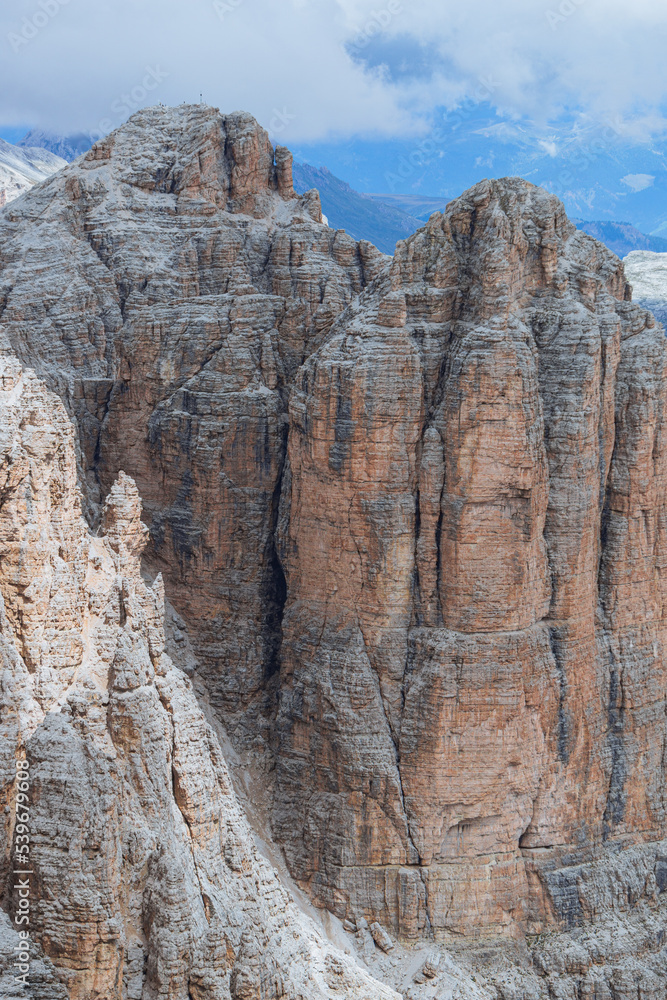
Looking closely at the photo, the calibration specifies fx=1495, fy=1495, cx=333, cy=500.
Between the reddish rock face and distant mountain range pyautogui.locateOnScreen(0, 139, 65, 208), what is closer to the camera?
the reddish rock face

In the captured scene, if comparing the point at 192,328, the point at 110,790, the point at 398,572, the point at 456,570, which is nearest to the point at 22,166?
the point at 192,328

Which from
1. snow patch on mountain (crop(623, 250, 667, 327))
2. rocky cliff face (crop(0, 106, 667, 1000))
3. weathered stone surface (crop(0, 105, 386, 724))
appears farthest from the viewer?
snow patch on mountain (crop(623, 250, 667, 327))

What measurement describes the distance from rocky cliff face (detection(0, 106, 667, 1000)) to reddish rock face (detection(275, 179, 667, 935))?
9 cm

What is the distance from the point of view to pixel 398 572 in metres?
42.4

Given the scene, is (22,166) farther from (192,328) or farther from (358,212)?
(192,328)

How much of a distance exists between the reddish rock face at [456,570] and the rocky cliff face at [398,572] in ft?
0.28

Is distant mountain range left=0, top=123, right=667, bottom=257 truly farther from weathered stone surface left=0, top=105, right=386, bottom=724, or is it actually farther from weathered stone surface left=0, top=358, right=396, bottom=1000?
weathered stone surface left=0, top=358, right=396, bottom=1000

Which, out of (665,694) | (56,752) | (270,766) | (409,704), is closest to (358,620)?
(409,704)

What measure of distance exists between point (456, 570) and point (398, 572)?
171 centimetres

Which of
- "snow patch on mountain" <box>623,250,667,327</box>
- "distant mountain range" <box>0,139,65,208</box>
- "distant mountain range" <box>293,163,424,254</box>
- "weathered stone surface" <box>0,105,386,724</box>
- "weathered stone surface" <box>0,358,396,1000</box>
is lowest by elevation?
"weathered stone surface" <box>0,358,396,1000</box>

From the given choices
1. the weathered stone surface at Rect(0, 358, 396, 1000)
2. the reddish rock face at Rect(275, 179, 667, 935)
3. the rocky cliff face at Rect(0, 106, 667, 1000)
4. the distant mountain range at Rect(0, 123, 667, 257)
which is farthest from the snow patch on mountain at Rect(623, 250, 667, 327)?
the weathered stone surface at Rect(0, 358, 396, 1000)

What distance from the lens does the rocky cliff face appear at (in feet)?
123

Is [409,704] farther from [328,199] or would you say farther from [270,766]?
[328,199]

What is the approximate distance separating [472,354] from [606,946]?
57.2 feet
